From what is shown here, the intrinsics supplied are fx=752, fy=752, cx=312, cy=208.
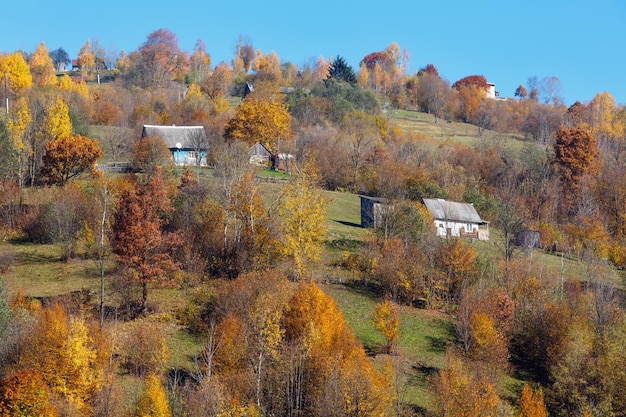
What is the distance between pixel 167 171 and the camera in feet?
193

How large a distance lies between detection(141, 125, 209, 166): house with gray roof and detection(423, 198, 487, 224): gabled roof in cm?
2342

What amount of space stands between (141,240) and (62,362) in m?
9.97

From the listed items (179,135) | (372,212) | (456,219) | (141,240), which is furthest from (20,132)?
(456,219)

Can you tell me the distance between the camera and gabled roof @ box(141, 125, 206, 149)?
7212 cm

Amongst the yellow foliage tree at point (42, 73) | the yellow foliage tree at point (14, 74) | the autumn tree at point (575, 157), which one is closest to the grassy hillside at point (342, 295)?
the autumn tree at point (575, 157)

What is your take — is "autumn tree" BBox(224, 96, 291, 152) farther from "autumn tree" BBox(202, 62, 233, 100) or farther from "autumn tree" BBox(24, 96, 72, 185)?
"autumn tree" BBox(202, 62, 233, 100)

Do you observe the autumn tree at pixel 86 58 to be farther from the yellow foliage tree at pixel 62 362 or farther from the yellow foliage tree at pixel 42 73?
the yellow foliage tree at pixel 62 362

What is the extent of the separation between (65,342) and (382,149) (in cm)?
5127

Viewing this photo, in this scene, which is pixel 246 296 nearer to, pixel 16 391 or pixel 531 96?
pixel 16 391

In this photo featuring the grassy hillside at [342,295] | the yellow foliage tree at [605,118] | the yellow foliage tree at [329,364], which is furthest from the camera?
the yellow foliage tree at [605,118]

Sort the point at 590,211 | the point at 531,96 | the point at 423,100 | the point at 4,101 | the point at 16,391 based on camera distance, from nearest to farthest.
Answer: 1. the point at 16,391
2. the point at 590,211
3. the point at 4,101
4. the point at 423,100
5. the point at 531,96

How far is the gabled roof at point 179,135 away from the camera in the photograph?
72125 mm

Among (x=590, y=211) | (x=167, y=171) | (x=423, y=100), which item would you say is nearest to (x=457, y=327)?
(x=167, y=171)

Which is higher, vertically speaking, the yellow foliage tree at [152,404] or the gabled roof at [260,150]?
the gabled roof at [260,150]
